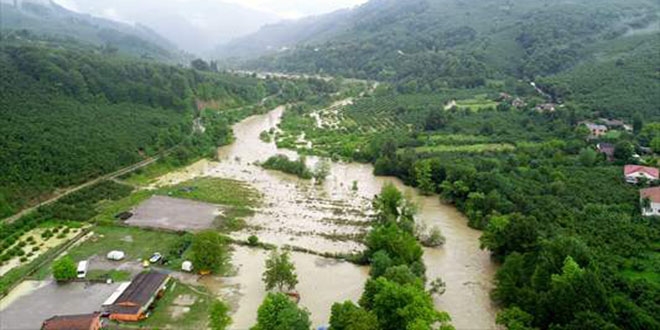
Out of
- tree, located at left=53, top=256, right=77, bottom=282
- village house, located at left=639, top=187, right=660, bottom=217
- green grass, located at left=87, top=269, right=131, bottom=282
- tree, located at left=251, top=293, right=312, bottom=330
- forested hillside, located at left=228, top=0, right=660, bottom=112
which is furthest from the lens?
forested hillside, located at left=228, top=0, right=660, bottom=112

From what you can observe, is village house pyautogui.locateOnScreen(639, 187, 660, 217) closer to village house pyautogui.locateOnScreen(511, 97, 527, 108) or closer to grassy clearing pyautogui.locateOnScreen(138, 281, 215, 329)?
grassy clearing pyautogui.locateOnScreen(138, 281, 215, 329)

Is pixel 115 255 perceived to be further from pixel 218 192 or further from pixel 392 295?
pixel 392 295

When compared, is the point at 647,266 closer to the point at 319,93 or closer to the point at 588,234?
the point at 588,234

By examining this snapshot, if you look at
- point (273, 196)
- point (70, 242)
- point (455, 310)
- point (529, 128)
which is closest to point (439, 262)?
point (455, 310)

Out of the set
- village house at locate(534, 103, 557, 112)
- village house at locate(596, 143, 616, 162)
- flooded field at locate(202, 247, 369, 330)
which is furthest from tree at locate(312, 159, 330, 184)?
village house at locate(534, 103, 557, 112)

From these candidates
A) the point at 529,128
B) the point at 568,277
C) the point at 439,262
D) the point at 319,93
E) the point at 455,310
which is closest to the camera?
the point at 568,277
